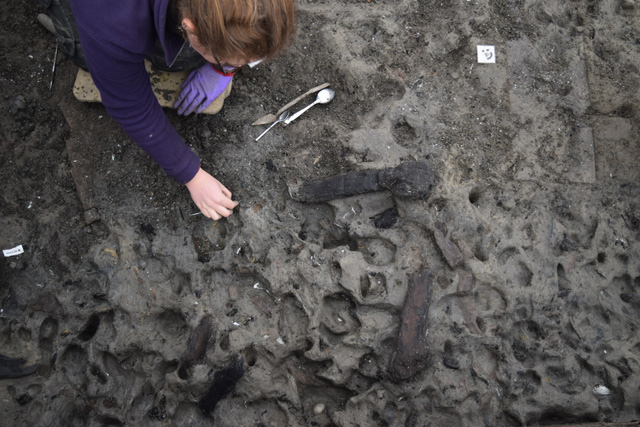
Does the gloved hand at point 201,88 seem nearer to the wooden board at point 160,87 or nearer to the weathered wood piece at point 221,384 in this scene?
the wooden board at point 160,87

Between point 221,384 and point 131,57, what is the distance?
5.22ft

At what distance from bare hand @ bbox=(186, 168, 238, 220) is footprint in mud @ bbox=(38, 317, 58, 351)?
100cm

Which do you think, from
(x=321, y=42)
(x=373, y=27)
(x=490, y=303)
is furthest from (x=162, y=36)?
(x=490, y=303)

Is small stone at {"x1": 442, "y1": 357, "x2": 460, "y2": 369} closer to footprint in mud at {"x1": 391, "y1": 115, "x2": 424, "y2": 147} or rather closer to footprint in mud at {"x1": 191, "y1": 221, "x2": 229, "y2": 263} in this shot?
footprint in mud at {"x1": 391, "y1": 115, "x2": 424, "y2": 147}

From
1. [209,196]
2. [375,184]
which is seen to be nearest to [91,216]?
[209,196]

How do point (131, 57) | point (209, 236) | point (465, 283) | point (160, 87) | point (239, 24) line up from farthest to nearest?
point (160, 87), point (209, 236), point (465, 283), point (131, 57), point (239, 24)

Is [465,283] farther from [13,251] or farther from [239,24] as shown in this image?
[13,251]

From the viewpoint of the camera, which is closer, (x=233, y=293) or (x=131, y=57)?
(x=131, y=57)

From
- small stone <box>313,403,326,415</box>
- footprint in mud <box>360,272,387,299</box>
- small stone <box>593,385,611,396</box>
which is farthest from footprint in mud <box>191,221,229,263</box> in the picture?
small stone <box>593,385,611,396</box>

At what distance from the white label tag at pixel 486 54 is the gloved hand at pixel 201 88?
5.10ft

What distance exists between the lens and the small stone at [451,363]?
244cm

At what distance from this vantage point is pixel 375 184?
8.73 ft

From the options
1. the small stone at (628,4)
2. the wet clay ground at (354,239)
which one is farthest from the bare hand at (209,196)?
the small stone at (628,4)

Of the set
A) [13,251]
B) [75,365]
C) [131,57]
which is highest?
[131,57]
